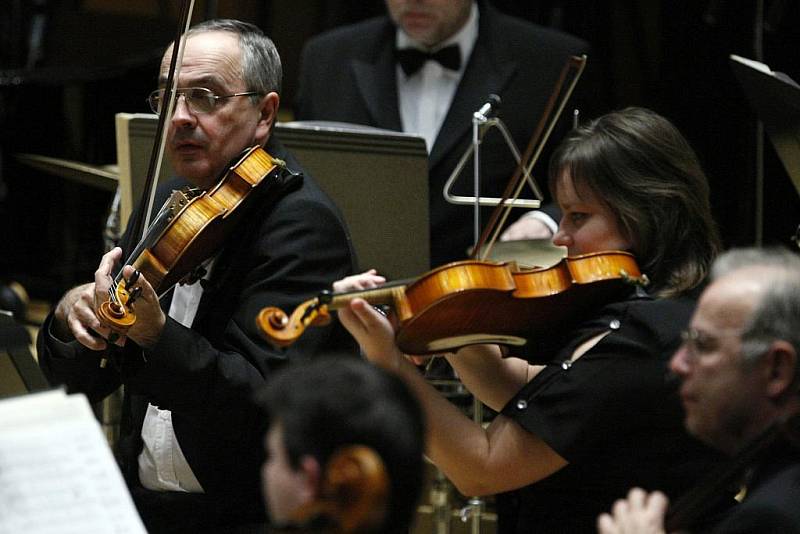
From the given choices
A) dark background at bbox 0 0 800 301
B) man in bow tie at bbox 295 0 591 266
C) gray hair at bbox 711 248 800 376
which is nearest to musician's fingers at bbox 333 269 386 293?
gray hair at bbox 711 248 800 376

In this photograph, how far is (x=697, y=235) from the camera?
8.57 ft

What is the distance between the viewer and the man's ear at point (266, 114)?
9.32 feet

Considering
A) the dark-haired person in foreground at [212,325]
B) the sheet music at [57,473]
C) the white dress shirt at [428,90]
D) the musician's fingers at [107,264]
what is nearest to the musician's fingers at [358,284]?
the dark-haired person in foreground at [212,325]

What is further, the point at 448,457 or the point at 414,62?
the point at 414,62

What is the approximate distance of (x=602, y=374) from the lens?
2416mm

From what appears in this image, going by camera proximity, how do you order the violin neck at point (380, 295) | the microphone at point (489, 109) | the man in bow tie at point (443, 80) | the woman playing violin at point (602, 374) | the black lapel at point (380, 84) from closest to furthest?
the violin neck at point (380, 295) → the woman playing violin at point (602, 374) → the microphone at point (489, 109) → the man in bow tie at point (443, 80) → the black lapel at point (380, 84)

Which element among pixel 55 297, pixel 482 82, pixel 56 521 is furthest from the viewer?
pixel 55 297

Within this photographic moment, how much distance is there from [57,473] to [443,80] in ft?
8.52

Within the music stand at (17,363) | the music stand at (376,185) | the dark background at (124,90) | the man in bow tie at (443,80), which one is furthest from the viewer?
the dark background at (124,90)

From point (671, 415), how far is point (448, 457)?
40cm

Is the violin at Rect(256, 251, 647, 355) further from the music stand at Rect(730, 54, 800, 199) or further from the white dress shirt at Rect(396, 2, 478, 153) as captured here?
the white dress shirt at Rect(396, 2, 478, 153)

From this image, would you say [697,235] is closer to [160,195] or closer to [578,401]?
[578,401]

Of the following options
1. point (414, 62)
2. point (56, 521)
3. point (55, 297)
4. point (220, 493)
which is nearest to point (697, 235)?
point (220, 493)

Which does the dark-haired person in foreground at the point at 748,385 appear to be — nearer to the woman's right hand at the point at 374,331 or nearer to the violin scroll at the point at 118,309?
the woman's right hand at the point at 374,331
